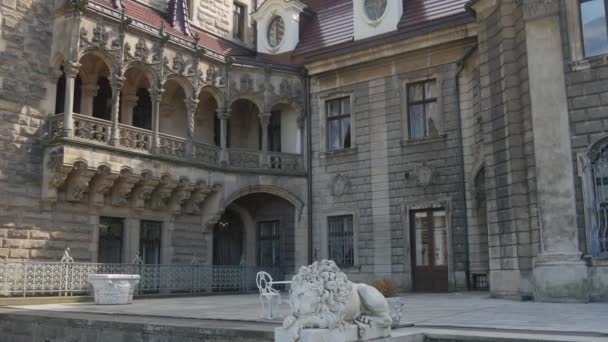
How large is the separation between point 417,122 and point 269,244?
7612 millimetres

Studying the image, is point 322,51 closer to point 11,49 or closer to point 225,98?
point 225,98

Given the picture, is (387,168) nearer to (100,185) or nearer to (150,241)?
(150,241)

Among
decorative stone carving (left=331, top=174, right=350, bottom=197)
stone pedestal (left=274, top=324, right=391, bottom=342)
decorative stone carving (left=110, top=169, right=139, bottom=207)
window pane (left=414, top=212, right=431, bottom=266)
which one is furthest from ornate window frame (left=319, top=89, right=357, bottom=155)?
stone pedestal (left=274, top=324, right=391, bottom=342)

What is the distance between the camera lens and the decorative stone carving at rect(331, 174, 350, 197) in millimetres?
22703

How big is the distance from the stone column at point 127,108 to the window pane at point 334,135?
7347mm

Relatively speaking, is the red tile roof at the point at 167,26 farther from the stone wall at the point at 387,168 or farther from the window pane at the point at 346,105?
the window pane at the point at 346,105

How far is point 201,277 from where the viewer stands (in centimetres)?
2083

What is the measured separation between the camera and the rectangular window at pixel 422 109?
2134 centimetres

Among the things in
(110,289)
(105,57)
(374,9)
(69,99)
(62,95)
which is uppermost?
(374,9)

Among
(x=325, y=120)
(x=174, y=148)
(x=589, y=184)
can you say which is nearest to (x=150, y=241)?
(x=174, y=148)

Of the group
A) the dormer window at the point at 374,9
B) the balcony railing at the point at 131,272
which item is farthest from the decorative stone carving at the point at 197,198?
the dormer window at the point at 374,9

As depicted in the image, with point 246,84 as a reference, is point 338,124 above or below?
below

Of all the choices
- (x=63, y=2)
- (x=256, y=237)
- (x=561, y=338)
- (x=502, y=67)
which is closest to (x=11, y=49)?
(x=63, y=2)

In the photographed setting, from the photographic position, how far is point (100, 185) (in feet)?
61.4
